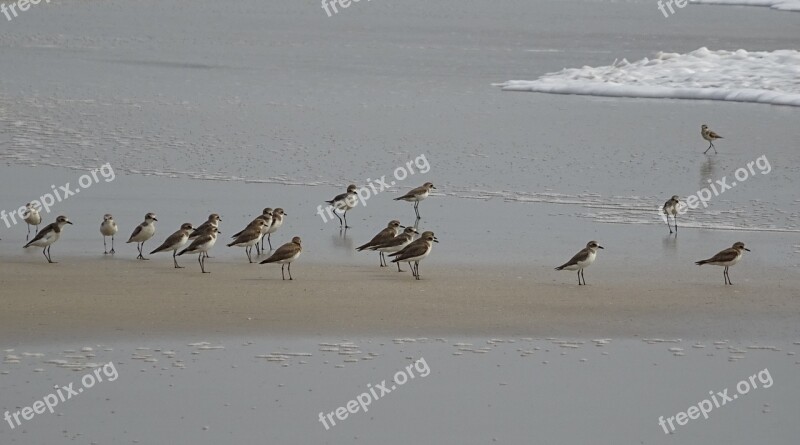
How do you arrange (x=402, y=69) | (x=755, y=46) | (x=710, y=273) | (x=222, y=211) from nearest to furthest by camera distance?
1. (x=710, y=273)
2. (x=222, y=211)
3. (x=402, y=69)
4. (x=755, y=46)

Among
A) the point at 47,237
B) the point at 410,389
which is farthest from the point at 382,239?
the point at 410,389

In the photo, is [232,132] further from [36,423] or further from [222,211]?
[36,423]

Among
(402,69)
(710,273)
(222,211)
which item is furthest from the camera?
(402,69)

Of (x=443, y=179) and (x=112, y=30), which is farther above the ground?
(x=112, y=30)

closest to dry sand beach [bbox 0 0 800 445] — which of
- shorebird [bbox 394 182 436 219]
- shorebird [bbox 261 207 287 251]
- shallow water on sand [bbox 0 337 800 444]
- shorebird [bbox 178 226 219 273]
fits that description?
shallow water on sand [bbox 0 337 800 444]

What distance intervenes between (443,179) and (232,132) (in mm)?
5157

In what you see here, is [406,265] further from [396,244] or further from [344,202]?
[344,202]

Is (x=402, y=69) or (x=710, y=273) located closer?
(x=710, y=273)

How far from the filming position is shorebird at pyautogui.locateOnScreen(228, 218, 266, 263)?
43.2 feet

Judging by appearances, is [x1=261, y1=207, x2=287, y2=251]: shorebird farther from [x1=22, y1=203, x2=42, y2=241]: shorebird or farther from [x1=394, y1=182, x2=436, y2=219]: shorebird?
[x1=22, y1=203, x2=42, y2=241]: shorebird

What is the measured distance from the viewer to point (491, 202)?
16281mm

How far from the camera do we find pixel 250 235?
1316cm

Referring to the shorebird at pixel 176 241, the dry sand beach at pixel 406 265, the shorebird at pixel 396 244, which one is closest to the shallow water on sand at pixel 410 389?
the dry sand beach at pixel 406 265

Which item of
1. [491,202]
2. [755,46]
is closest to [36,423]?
[491,202]
